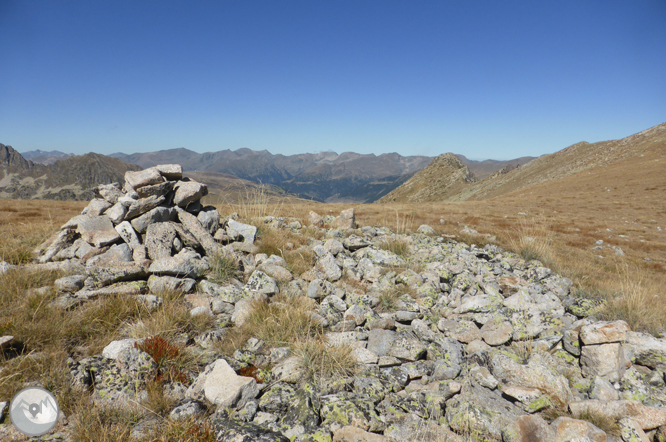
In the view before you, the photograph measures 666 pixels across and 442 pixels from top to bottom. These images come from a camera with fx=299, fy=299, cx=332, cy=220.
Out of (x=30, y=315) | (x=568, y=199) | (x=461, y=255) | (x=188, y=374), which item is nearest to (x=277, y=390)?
(x=188, y=374)

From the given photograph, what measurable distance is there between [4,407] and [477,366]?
578 centimetres

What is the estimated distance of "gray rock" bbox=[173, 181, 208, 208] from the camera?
8.72 meters

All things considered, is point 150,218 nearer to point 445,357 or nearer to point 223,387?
point 223,387

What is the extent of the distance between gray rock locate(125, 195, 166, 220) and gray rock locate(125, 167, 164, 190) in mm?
663

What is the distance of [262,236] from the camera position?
9414 millimetres

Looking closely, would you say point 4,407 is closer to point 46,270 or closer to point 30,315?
point 30,315

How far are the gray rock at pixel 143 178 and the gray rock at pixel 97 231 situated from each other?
1.27m

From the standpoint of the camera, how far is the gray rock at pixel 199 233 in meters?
7.70

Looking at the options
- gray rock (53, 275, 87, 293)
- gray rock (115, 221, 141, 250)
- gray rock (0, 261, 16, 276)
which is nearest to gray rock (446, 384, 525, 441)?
gray rock (53, 275, 87, 293)

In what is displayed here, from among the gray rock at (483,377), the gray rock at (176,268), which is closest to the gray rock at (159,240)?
the gray rock at (176,268)

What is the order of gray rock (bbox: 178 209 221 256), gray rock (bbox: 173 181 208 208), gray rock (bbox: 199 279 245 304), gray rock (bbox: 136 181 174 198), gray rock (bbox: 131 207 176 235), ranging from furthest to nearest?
gray rock (bbox: 173 181 208 208), gray rock (bbox: 136 181 174 198), gray rock (bbox: 178 209 221 256), gray rock (bbox: 131 207 176 235), gray rock (bbox: 199 279 245 304)

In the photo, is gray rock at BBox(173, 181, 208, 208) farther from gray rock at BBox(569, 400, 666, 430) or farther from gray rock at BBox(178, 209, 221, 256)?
gray rock at BBox(569, 400, 666, 430)

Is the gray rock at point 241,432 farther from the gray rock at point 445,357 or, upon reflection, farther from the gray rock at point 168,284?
the gray rock at point 168,284

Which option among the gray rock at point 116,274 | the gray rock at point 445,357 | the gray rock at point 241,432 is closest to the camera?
the gray rock at point 241,432
